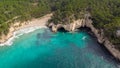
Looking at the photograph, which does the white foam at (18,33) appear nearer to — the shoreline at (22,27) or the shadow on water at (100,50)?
the shoreline at (22,27)

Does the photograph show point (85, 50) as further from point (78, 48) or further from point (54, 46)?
point (54, 46)

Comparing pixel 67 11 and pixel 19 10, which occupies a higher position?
pixel 19 10

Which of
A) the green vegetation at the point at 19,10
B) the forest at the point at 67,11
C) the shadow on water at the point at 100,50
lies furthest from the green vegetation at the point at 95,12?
the green vegetation at the point at 19,10

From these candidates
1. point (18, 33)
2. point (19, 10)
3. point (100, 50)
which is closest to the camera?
point (100, 50)

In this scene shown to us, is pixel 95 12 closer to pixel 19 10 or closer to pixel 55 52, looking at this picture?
pixel 55 52

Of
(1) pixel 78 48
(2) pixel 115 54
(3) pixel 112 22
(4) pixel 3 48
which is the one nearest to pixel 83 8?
(3) pixel 112 22

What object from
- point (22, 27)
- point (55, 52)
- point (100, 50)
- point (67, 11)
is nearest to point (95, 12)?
point (67, 11)
